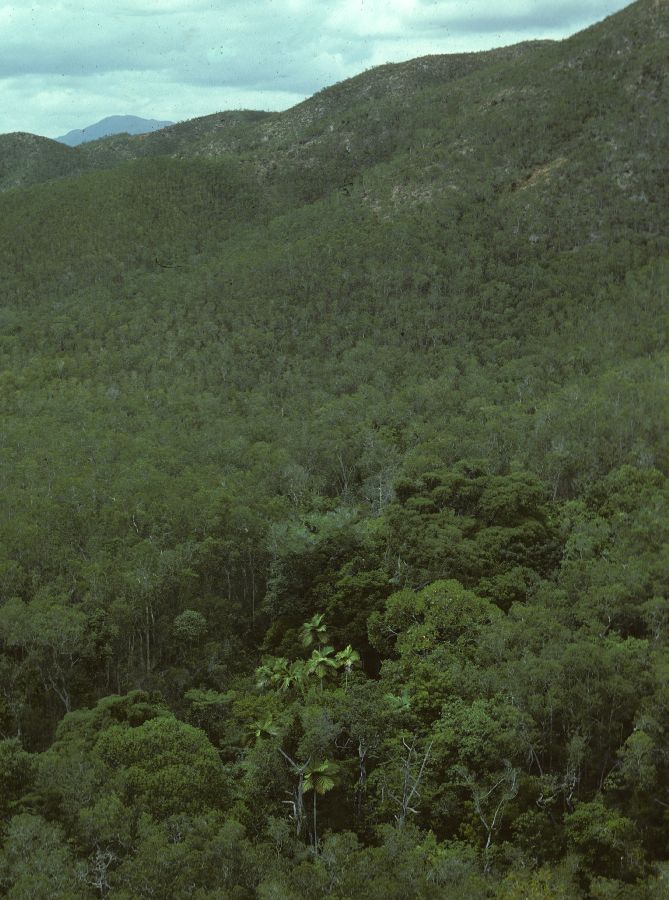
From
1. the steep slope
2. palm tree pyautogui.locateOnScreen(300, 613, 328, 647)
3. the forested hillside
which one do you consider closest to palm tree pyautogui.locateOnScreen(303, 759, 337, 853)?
the forested hillside

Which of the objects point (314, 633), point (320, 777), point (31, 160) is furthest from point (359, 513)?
point (31, 160)

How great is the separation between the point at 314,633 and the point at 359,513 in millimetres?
14478

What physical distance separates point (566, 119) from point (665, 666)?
7887 cm

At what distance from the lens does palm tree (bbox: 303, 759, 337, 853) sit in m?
27.9

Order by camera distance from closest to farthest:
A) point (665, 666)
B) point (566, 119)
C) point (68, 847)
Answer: point (68, 847) < point (665, 666) < point (566, 119)

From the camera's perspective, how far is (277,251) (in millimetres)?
93500

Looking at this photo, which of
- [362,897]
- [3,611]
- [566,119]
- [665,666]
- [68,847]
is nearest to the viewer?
[362,897]

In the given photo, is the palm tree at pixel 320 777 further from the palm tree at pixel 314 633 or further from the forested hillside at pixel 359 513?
the palm tree at pixel 314 633

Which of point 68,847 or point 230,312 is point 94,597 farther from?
point 230,312

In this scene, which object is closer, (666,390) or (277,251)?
(666,390)

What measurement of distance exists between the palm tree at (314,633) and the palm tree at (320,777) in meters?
10.3

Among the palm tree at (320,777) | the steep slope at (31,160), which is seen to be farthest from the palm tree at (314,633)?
the steep slope at (31,160)

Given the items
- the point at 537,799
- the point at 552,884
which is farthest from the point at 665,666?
the point at 552,884

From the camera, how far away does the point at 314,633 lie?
39906 mm
